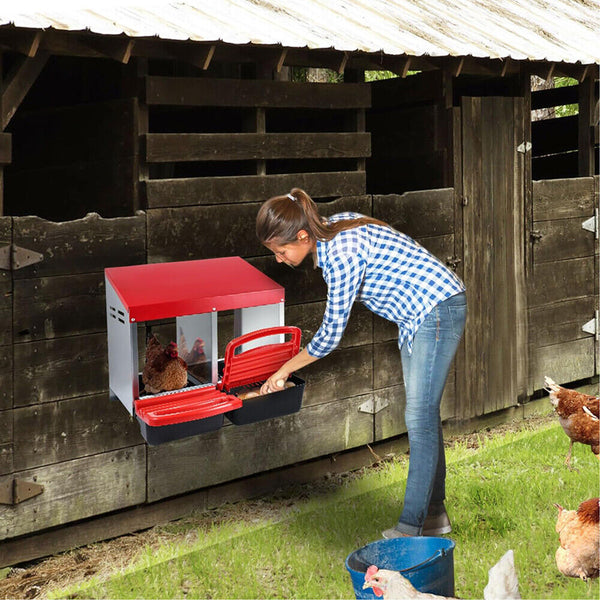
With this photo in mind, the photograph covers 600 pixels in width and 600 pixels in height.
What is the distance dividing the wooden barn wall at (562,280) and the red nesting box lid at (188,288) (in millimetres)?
3621

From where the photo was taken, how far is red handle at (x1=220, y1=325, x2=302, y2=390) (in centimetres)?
505

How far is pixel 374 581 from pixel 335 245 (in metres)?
1.66

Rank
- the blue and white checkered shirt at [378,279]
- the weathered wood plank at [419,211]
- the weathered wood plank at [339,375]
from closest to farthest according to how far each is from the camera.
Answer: the blue and white checkered shirt at [378,279] < the weathered wood plank at [339,375] < the weathered wood plank at [419,211]

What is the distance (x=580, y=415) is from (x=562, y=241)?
2652 millimetres

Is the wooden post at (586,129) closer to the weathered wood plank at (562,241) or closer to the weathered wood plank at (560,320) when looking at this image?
the weathered wood plank at (562,241)

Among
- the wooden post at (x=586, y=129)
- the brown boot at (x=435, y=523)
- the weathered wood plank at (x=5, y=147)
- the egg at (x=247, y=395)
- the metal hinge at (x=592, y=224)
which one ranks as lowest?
the brown boot at (x=435, y=523)

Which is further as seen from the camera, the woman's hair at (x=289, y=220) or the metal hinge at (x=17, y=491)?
the metal hinge at (x=17, y=491)

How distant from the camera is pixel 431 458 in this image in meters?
5.20

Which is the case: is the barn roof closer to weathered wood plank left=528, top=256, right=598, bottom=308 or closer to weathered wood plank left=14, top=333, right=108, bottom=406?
weathered wood plank left=14, top=333, right=108, bottom=406

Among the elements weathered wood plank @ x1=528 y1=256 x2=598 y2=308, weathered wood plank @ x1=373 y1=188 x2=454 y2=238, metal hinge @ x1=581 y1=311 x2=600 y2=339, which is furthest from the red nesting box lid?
metal hinge @ x1=581 y1=311 x2=600 y2=339

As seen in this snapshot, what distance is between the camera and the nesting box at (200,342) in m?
4.88

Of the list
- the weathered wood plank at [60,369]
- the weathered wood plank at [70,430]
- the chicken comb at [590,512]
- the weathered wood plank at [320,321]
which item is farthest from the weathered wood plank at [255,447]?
the chicken comb at [590,512]

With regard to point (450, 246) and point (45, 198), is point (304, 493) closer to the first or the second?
point (450, 246)

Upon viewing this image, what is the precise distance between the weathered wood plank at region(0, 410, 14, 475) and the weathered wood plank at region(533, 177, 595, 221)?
4779mm
